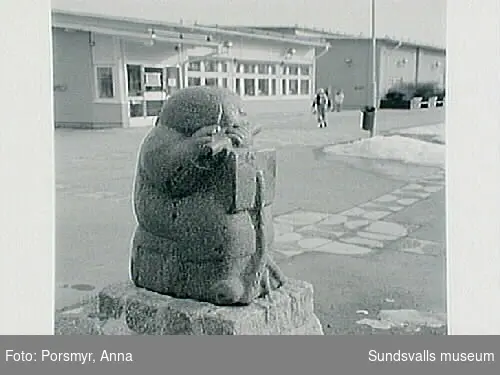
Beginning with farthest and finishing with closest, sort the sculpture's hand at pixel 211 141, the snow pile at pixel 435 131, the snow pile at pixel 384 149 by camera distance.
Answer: the snow pile at pixel 384 149 → the snow pile at pixel 435 131 → the sculpture's hand at pixel 211 141

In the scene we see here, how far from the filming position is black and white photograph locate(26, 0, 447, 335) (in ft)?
3.57

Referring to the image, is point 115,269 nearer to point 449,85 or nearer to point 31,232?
point 31,232

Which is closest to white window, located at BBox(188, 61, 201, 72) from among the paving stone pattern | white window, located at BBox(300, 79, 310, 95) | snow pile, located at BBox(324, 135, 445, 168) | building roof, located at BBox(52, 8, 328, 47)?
building roof, located at BBox(52, 8, 328, 47)

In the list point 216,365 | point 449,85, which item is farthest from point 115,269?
point 449,85

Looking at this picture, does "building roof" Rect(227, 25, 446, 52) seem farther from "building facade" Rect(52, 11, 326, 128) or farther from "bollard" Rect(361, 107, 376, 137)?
"bollard" Rect(361, 107, 376, 137)

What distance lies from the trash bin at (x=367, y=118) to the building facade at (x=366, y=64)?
134mm

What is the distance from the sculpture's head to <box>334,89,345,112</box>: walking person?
0.73 m

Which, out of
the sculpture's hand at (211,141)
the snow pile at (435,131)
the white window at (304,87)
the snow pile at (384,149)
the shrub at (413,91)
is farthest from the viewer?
the snow pile at (384,149)

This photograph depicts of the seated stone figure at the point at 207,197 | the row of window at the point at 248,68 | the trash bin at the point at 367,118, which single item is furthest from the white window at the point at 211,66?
the trash bin at the point at 367,118

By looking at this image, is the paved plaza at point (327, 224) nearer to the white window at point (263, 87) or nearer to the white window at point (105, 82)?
the white window at point (263, 87)

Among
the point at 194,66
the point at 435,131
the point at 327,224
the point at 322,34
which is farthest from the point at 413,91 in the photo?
the point at 194,66

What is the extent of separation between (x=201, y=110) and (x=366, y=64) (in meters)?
0.72

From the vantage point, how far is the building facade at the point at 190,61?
4.49 ft

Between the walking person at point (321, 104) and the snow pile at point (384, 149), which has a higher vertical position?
the walking person at point (321, 104)
